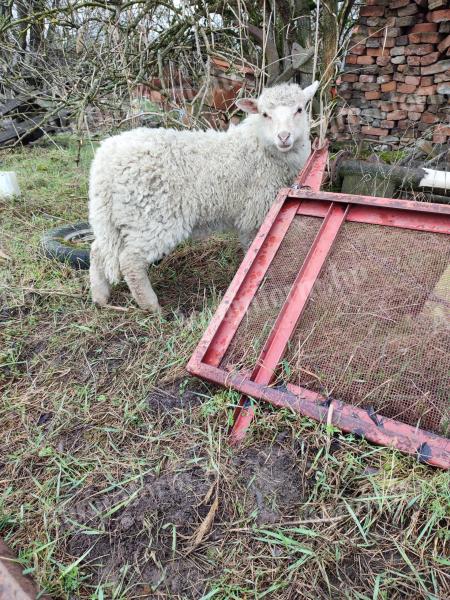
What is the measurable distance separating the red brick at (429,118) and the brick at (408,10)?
3.75 ft

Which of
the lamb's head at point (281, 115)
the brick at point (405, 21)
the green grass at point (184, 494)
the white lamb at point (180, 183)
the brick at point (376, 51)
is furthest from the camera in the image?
the brick at point (376, 51)

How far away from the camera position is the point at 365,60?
542cm

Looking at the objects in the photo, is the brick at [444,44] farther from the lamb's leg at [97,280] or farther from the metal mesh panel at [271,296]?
the lamb's leg at [97,280]

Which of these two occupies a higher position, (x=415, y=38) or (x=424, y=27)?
(x=424, y=27)

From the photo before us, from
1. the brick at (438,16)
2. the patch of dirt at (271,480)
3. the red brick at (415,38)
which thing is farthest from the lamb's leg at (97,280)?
the brick at (438,16)

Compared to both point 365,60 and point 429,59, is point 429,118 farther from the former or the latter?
point 365,60

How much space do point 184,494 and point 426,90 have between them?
538 cm

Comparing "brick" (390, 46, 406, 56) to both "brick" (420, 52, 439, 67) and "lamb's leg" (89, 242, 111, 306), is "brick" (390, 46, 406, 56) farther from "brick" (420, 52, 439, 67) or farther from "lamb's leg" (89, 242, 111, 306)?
"lamb's leg" (89, 242, 111, 306)

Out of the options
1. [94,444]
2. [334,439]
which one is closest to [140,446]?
[94,444]

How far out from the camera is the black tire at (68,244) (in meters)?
3.72

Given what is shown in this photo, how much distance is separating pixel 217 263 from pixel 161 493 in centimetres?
242

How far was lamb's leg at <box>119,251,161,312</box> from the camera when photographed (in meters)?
3.08

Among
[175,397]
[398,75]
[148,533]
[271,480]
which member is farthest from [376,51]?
[148,533]

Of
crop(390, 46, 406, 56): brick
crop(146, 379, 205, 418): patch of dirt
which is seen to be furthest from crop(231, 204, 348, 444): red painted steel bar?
crop(390, 46, 406, 56): brick
